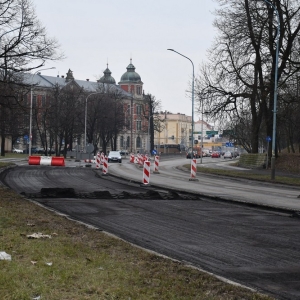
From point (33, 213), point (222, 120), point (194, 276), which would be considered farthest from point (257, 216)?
point (222, 120)

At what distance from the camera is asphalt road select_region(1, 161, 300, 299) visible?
309 inches

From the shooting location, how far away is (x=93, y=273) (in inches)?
273

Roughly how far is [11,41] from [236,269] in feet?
67.1

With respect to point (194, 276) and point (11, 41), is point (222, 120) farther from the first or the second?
point (194, 276)

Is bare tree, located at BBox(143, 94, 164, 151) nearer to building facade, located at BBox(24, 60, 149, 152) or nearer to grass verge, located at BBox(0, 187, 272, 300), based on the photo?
building facade, located at BBox(24, 60, 149, 152)

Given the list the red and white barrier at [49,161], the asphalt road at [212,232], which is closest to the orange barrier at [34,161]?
the red and white barrier at [49,161]

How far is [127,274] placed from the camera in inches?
276

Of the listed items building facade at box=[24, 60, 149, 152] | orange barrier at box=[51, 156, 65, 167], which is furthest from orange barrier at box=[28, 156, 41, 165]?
building facade at box=[24, 60, 149, 152]

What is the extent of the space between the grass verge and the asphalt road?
57cm

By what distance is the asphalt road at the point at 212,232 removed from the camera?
25.8 ft

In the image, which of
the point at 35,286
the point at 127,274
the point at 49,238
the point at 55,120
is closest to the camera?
the point at 35,286

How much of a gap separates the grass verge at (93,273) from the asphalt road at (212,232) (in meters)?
0.57

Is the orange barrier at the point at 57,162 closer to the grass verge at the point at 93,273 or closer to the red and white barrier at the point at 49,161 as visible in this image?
the red and white barrier at the point at 49,161

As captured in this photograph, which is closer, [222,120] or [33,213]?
[33,213]
